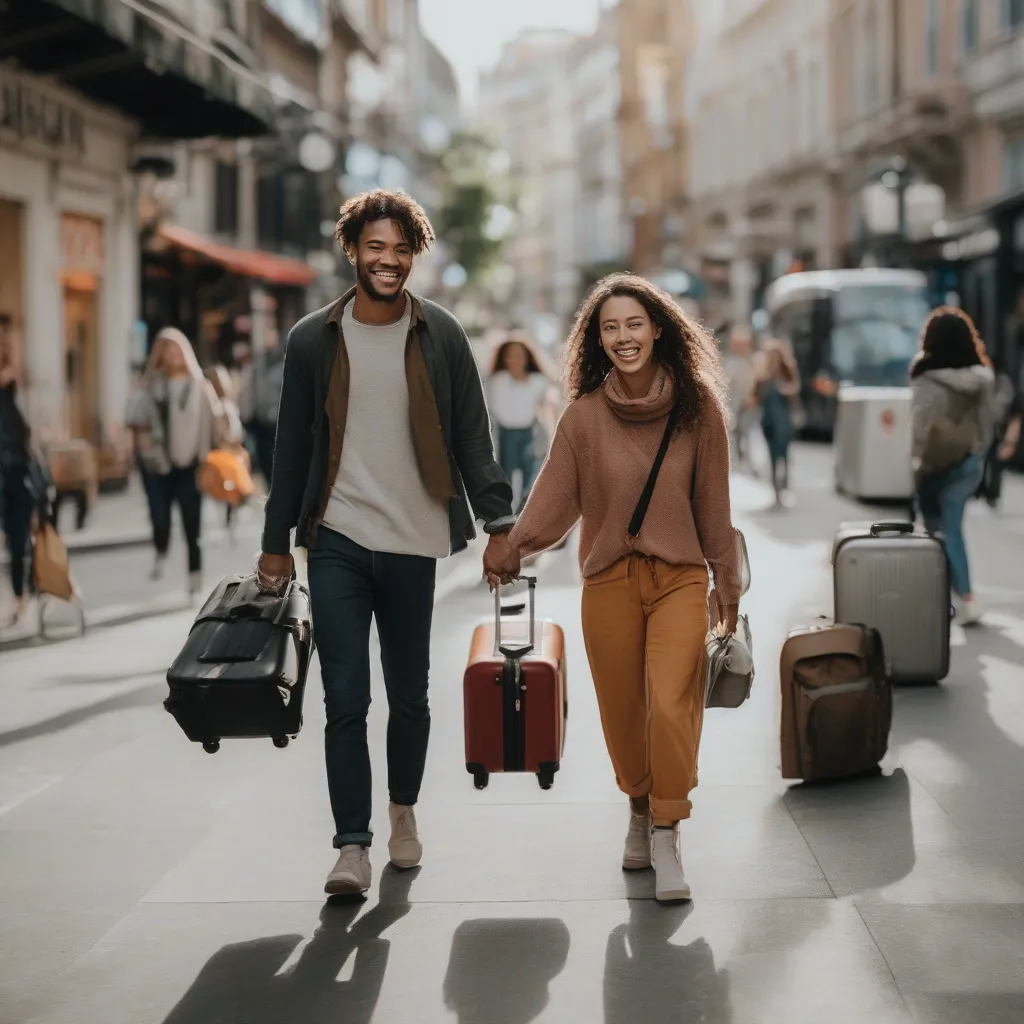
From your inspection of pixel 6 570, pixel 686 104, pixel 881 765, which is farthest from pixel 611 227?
pixel 881 765

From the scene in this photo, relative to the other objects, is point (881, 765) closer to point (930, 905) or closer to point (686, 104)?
point (930, 905)

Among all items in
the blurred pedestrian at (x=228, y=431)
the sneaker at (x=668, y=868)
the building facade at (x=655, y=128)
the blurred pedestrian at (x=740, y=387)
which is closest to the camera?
the sneaker at (x=668, y=868)

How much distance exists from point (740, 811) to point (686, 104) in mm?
71322

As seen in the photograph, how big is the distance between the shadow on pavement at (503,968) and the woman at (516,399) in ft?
34.3

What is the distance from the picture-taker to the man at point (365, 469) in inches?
209

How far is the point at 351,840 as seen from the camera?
5.40m

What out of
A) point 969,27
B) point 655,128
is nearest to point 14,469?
point 969,27

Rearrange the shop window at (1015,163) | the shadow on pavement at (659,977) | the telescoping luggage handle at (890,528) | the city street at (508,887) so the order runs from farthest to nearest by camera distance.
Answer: the shop window at (1015,163) → the telescoping luggage handle at (890,528) → the city street at (508,887) → the shadow on pavement at (659,977)

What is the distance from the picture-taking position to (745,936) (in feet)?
16.3

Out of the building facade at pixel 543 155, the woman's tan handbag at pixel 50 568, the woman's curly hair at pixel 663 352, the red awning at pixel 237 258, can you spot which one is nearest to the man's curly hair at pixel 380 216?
the woman's curly hair at pixel 663 352

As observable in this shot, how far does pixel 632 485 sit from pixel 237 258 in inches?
1022

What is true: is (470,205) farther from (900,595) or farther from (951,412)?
(900,595)

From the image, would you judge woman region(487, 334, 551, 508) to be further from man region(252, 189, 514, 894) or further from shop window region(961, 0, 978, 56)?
shop window region(961, 0, 978, 56)

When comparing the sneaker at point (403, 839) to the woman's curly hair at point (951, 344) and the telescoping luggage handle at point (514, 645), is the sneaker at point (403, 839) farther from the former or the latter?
the woman's curly hair at point (951, 344)
